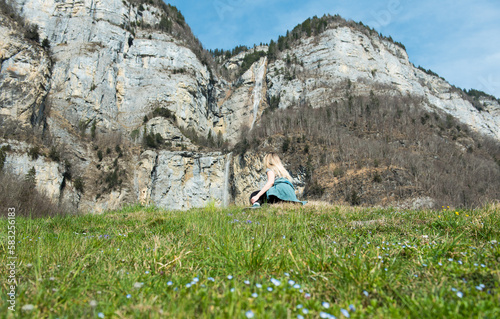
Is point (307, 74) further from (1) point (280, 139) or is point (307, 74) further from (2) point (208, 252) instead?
(2) point (208, 252)

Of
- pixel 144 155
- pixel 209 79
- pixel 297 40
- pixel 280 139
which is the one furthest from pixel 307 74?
pixel 144 155

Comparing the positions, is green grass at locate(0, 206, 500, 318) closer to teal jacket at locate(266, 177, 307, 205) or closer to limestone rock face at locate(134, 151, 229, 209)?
teal jacket at locate(266, 177, 307, 205)

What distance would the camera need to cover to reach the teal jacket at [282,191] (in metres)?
7.44

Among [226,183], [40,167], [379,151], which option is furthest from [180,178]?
[379,151]

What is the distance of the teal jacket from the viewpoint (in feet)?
24.4

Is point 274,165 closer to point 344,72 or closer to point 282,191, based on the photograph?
point 282,191

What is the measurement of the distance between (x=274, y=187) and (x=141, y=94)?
42639 mm

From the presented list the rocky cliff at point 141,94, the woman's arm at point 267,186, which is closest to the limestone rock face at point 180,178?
the rocky cliff at point 141,94

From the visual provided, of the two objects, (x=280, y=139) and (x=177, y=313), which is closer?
(x=177, y=313)

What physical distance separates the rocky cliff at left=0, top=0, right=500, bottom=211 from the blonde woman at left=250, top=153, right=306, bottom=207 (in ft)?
92.4

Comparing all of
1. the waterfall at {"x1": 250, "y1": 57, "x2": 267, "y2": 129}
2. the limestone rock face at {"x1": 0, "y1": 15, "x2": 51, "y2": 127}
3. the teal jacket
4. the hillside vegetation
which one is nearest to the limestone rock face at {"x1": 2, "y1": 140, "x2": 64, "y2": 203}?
the limestone rock face at {"x1": 0, "y1": 15, "x2": 51, "y2": 127}

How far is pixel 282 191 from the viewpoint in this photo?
7531 millimetres

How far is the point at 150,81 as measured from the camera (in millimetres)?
46406

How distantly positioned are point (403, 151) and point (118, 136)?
36888 millimetres
